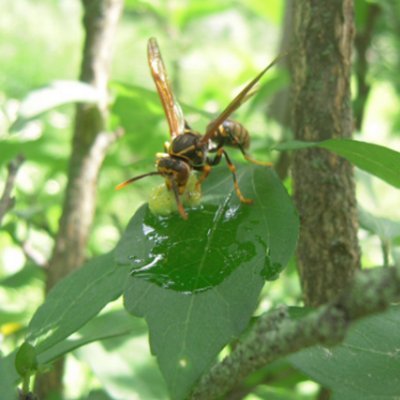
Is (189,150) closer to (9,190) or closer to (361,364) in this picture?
(9,190)

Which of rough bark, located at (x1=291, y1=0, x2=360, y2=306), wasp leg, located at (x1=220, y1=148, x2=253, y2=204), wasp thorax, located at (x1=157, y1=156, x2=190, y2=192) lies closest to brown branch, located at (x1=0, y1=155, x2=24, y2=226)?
wasp thorax, located at (x1=157, y1=156, x2=190, y2=192)

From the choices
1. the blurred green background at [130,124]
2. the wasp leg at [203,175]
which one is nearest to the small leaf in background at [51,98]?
the blurred green background at [130,124]

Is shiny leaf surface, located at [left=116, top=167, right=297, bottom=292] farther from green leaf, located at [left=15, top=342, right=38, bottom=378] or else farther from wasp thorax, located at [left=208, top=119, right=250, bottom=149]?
wasp thorax, located at [left=208, top=119, right=250, bottom=149]

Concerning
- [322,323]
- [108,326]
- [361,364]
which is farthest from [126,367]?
[322,323]

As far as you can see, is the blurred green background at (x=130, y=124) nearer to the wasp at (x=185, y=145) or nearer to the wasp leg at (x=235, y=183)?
the wasp at (x=185, y=145)

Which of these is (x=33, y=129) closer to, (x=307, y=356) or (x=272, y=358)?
(x=307, y=356)
